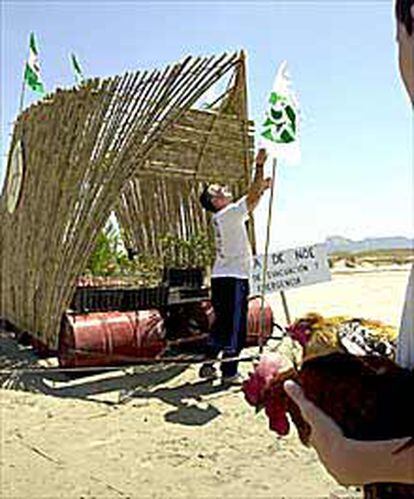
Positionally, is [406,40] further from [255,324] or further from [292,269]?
[255,324]

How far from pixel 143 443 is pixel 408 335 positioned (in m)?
3.60

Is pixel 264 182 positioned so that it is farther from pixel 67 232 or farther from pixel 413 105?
pixel 413 105

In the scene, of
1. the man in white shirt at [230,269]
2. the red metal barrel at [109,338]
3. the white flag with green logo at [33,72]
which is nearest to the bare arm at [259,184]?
the man in white shirt at [230,269]

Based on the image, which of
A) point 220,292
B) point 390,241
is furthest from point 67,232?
point 390,241

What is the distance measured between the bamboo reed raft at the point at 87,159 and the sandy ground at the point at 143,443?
111 centimetres

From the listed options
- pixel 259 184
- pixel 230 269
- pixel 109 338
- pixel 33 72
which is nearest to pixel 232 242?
pixel 230 269

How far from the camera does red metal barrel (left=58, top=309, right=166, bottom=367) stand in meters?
6.52

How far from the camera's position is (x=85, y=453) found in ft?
14.5

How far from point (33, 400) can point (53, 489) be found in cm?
194

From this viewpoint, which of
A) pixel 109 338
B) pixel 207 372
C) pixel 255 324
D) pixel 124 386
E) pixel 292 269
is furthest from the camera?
pixel 255 324

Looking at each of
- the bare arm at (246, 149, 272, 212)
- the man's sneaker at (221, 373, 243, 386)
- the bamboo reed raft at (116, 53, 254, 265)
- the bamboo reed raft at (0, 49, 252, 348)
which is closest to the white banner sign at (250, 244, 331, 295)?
the bare arm at (246, 149, 272, 212)

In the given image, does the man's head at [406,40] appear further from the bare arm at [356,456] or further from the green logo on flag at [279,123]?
the green logo on flag at [279,123]

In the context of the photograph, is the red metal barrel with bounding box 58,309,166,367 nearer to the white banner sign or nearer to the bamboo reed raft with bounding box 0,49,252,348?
the bamboo reed raft with bounding box 0,49,252,348

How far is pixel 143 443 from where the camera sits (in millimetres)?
4605
